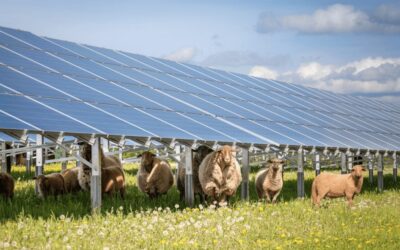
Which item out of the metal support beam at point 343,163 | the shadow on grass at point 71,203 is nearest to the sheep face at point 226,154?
the shadow on grass at point 71,203

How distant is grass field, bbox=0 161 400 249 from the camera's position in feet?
36.3

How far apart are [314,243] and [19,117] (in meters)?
6.17

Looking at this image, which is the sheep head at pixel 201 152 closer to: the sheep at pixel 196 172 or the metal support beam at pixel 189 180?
the sheep at pixel 196 172

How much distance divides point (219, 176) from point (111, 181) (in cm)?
300

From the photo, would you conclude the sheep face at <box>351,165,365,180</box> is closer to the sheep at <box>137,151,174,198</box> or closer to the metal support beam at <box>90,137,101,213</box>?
the sheep at <box>137,151,174,198</box>

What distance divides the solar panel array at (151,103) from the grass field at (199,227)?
6.43ft

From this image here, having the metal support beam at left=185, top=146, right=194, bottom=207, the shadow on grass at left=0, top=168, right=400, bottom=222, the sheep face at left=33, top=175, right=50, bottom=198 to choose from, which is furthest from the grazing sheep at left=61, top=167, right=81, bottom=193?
the metal support beam at left=185, top=146, right=194, bottom=207

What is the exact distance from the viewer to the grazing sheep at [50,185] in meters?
17.9

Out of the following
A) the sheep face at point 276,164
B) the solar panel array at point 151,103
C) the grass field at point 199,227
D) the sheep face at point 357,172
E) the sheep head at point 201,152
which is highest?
the solar panel array at point 151,103

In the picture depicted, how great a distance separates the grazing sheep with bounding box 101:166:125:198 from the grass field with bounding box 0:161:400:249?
0.40m

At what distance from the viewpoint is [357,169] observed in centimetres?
1698

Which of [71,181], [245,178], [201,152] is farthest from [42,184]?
[245,178]

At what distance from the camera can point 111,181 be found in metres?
17.5

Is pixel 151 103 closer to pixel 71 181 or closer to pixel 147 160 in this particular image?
pixel 147 160
